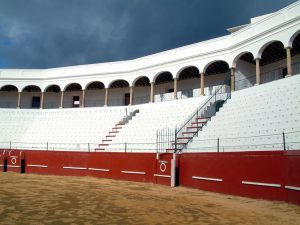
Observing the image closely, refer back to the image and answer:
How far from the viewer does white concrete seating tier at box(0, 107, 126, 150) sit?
86.1 feet

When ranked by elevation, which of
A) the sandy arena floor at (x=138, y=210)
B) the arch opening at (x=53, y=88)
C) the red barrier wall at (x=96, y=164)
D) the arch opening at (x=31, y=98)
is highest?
the arch opening at (x=53, y=88)

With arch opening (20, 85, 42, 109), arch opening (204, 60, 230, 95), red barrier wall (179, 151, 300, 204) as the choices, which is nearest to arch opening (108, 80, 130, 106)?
arch opening (20, 85, 42, 109)

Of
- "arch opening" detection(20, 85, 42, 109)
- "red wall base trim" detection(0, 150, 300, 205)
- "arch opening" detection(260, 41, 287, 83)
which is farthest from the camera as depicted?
"arch opening" detection(20, 85, 42, 109)

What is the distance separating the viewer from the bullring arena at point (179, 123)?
37.9ft

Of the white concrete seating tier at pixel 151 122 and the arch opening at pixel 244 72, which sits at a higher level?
the arch opening at pixel 244 72

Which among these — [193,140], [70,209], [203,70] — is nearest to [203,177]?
[193,140]

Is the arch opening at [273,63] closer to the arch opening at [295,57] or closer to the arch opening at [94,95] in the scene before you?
the arch opening at [295,57]

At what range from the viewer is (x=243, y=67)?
25641 millimetres

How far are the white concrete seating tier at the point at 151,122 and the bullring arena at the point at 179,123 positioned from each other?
11 cm

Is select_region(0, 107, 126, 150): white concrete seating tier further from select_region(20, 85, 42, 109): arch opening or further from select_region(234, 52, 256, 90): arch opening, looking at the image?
select_region(234, 52, 256, 90): arch opening

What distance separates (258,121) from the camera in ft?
50.2

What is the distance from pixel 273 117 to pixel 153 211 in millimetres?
8768

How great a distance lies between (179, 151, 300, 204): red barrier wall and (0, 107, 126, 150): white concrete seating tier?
12171 millimetres

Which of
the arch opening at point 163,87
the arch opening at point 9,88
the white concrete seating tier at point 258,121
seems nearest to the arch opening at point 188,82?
the arch opening at point 163,87
